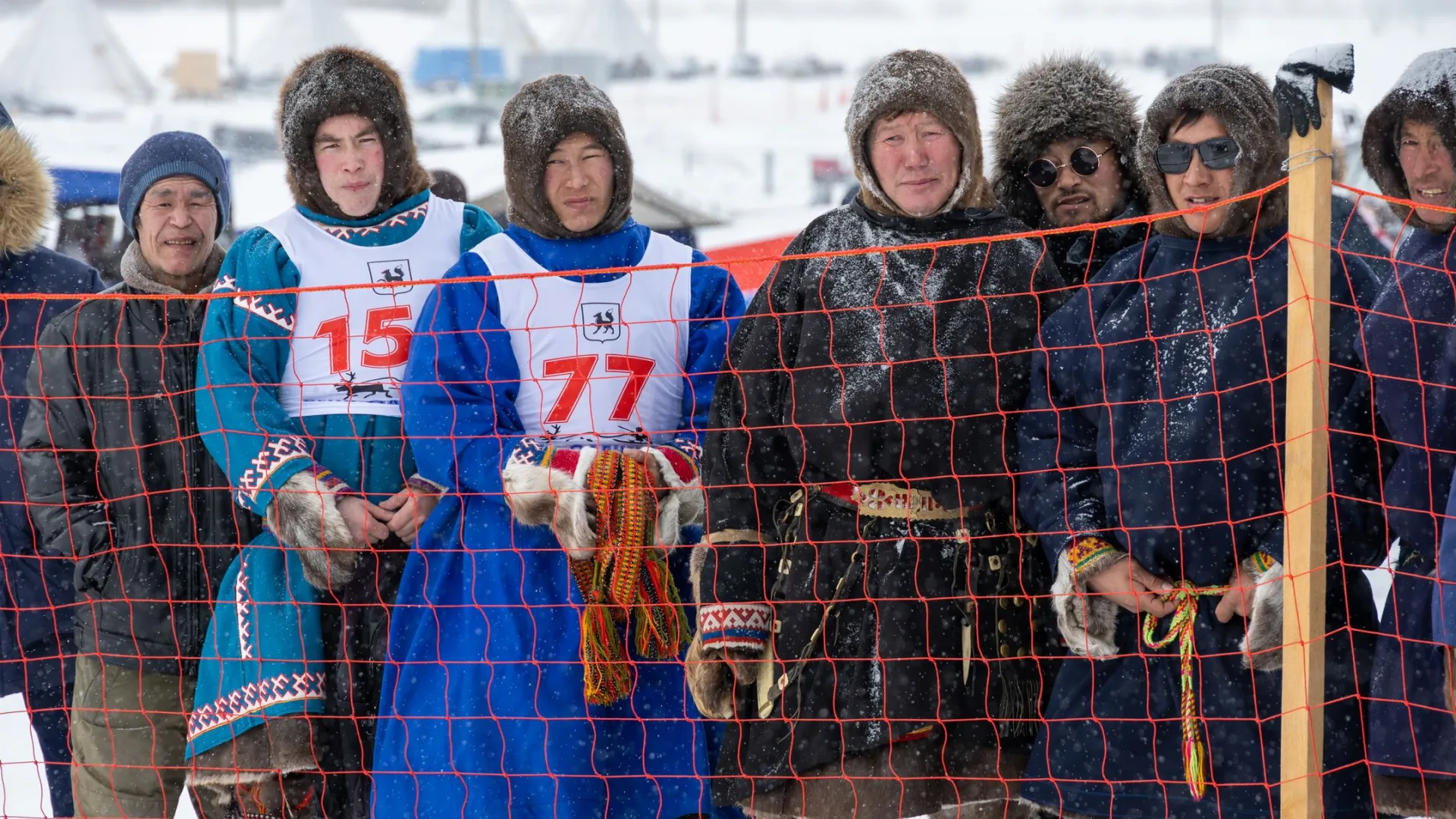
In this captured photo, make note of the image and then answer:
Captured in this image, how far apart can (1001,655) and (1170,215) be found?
0.92 metres

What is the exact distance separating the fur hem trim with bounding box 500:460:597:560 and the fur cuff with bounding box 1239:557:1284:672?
4.44ft

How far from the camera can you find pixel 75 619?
3.89 meters

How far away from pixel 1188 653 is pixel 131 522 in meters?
2.46

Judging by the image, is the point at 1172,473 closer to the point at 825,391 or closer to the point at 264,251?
the point at 825,391

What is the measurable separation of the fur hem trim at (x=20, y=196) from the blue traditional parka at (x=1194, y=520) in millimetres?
2815

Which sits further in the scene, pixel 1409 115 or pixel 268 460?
pixel 268 460

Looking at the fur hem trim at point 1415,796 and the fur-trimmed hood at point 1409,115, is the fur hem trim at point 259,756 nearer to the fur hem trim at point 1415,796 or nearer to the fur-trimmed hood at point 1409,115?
the fur hem trim at point 1415,796

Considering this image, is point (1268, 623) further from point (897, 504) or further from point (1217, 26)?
point (1217, 26)

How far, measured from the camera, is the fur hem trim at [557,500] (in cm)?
331

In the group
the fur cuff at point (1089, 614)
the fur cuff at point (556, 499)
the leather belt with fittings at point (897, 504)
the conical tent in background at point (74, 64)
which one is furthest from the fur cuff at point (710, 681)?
the conical tent in background at point (74, 64)

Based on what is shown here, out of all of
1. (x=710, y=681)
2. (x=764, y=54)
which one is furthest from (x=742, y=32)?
(x=710, y=681)

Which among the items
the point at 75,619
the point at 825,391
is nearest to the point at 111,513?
the point at 75,619

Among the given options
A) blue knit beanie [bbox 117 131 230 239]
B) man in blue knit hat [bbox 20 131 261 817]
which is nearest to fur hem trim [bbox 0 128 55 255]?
blue knit beanie [bbox 117 131 230 239]

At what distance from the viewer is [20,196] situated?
4207 mm
